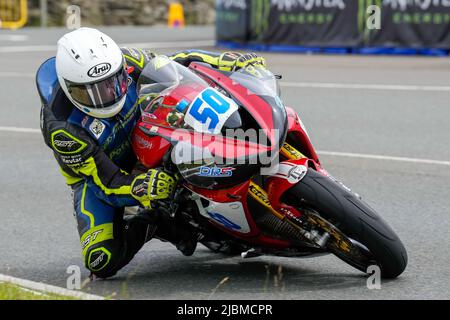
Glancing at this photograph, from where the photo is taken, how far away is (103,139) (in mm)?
5898

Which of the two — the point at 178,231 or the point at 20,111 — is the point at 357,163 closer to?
the point at 178,231

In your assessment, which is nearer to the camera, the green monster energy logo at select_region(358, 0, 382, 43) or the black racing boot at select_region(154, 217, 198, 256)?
the black racing boot at select_region(154, 217, 198, 256)

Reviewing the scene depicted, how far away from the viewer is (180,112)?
5.27 metres

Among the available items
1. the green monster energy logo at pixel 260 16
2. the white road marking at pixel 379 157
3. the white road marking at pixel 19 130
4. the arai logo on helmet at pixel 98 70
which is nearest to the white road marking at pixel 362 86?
the white road marking at pixel 19 130

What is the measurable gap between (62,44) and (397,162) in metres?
4.44

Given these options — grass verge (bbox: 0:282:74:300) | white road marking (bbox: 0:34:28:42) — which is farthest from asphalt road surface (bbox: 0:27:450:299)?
white road marking (bbox: 0:34:28:42)

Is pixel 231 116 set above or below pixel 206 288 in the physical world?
above

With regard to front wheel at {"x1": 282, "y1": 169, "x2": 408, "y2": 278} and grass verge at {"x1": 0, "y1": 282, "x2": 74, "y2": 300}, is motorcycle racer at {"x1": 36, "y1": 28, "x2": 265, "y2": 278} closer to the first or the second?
grass verge at {"x1": 0, "y1": 282, "x2": 74, "y2": 300}

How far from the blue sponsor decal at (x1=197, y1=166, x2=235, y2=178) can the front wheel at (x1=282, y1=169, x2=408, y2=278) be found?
326 mm

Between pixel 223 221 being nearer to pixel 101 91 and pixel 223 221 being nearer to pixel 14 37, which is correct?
pixel 101 91

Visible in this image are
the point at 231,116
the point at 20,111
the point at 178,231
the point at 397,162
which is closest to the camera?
the point at 231,116

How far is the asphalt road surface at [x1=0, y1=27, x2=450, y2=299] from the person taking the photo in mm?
5734

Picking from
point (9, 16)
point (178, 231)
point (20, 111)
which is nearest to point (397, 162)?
point (178, 231)

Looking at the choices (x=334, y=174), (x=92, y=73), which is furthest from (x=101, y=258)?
(x=334, y=174)
